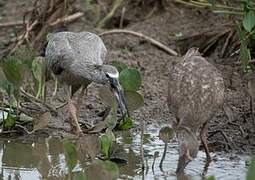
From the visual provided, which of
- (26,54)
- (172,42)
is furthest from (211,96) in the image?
(172,42)

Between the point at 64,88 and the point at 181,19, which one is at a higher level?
the point at 181,19

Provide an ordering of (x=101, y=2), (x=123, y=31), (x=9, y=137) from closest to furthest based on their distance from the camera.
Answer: (x=9, y=137), (x=123, y=31), (x=101, y=2)

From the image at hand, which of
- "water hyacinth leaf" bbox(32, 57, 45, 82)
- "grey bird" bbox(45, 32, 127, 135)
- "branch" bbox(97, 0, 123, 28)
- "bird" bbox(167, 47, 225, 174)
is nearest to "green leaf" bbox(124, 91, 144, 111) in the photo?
"grey bird" bbox(45, 32, 127, 135)

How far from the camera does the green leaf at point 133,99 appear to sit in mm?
7574

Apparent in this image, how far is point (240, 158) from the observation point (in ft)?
A: 24.1

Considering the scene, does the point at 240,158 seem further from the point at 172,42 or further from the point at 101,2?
the point at 101,2

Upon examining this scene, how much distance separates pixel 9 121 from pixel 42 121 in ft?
1.33

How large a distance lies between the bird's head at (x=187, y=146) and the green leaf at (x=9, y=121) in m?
1.81

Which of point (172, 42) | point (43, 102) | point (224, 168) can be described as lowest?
point (224, 168)

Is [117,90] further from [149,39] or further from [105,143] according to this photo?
[149,39]

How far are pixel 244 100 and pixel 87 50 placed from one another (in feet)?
5.36

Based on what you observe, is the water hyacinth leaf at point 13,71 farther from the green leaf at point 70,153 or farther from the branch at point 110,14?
the branch at point 110,14

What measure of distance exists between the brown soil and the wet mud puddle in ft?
1.14

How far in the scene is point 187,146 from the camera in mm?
6602
